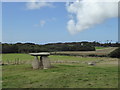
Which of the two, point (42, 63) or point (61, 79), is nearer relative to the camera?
point (61, 79)

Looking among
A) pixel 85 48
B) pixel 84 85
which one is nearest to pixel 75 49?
pixel 85 48

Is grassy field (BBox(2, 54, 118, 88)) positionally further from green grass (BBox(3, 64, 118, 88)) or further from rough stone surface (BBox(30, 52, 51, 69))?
rough stone surface (BBox(30, 52, 51, 69))

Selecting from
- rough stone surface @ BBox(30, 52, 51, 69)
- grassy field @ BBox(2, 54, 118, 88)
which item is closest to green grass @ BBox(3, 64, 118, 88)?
grassy field @ BBox(2, 54, 118, 88)

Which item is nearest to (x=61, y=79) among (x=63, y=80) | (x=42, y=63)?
(x=63, y=80)

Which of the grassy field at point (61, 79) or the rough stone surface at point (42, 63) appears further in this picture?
the rough stone surface at point (42, 63)

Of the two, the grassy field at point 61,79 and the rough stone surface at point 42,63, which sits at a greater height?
the rough stone surface at point 42,63

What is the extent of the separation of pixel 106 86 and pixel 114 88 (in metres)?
0.32

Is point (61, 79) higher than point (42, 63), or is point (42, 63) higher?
point (42, 63)

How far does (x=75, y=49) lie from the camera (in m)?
42.1

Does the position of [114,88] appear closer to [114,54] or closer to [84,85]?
[84,85]

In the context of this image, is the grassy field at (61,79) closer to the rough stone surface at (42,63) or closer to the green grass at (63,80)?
the green grass at (63,80)

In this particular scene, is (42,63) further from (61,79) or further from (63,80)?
(63,80)

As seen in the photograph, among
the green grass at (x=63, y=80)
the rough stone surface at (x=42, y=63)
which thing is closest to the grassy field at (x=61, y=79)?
the green grass at (x=63, y=80)

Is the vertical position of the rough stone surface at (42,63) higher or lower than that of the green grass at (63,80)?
higher
